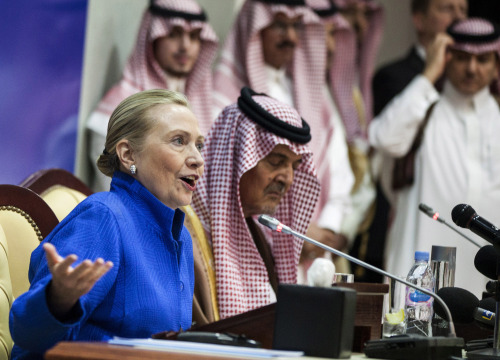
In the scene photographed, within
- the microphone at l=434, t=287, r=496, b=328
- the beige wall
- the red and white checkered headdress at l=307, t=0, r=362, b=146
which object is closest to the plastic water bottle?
the microphone at l=434, t=287, r=496, b=328

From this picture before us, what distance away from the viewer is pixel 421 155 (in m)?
5.45

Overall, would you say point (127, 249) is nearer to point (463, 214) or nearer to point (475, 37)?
point (463, 214)

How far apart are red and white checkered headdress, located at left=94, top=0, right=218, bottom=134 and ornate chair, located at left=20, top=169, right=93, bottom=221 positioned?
1.41 metres

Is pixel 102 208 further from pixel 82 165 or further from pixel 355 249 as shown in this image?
pixel 355 249

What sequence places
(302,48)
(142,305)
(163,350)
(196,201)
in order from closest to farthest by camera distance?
(163,350)
(142,305)
(196,201)
(302,48)

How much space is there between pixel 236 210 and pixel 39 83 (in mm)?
1249

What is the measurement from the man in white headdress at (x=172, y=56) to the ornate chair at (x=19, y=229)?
197 centimetres

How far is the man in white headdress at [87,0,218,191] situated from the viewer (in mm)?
4867

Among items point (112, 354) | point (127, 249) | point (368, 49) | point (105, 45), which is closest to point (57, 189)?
point (127, 249)

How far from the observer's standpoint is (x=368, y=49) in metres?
6.75

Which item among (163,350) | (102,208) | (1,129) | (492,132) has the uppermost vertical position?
(492,132)

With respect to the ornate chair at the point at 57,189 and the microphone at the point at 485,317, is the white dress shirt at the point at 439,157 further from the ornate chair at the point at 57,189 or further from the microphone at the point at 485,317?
the microphone at the point at 485,317

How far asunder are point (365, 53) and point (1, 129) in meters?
3.67

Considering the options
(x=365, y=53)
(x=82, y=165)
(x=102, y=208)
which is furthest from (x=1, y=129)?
(x=365, y=53)
